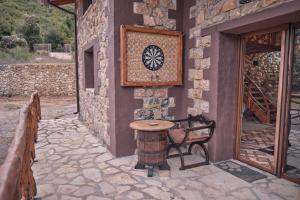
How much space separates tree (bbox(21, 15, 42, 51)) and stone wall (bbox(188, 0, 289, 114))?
19.3 metres

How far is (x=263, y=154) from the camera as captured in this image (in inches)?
144

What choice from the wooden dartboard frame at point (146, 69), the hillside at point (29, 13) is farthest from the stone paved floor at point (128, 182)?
the hillside at point (29, 13)

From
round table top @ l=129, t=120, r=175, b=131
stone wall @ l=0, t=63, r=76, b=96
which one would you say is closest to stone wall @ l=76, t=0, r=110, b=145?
round table top @ l=129, t=120, r=175, b=131

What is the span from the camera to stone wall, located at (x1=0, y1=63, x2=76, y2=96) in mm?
12991

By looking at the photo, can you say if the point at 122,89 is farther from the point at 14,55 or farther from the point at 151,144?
the point at 14,55

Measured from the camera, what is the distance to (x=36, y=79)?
13.2m

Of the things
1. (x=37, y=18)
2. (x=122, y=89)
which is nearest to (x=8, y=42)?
(x=37, y=18)

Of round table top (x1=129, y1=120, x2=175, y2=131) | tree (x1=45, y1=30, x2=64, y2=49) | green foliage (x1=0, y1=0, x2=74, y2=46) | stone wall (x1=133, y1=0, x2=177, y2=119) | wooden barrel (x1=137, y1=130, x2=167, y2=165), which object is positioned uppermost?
green foliage (x1=0, y1=0, x2=74, y2=46)

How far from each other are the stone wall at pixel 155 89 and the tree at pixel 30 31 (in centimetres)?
1879

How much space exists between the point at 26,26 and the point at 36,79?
8698 millimetres

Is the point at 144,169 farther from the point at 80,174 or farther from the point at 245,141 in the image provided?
the point at 245,141

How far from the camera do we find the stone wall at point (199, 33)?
292 centimetres

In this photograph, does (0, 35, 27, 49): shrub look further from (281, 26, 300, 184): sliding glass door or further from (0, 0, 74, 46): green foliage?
(281, 26, 300, 184): sliding glass door

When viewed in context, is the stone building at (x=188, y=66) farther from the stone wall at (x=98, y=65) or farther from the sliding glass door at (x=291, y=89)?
the sliding glass door at (x=291, y=89)
